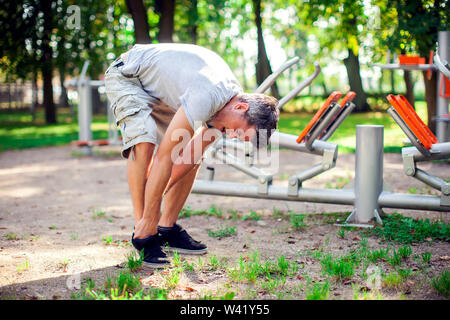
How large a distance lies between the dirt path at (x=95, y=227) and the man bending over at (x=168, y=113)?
388mm

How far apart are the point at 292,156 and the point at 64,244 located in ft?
16.9

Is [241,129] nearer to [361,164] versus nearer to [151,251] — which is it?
[151,251]

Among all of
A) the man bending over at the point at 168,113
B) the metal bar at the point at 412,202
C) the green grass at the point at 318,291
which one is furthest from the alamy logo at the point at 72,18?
the green grass at the point at 318,291

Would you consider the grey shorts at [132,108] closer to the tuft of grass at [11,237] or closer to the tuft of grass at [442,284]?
the tuft of grass at [11,237]

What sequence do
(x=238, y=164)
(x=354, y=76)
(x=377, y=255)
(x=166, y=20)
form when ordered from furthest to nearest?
1. (x=166, y=20)
2. (x=354, y=76)
3. (x=238, y=164)
4. (x=377, y=255)

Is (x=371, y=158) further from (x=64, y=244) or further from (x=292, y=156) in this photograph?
(x=292, y=156)

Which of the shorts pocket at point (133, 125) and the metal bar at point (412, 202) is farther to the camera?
the metal bar at point (412, 202)

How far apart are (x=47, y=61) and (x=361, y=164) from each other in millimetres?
13035

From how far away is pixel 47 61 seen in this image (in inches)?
563

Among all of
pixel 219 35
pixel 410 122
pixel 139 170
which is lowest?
pixel 139 170

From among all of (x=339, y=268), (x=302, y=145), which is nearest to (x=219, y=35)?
(x=302, y=145)

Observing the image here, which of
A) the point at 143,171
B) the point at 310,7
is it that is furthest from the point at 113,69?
the point at 310,7

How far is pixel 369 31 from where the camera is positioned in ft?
31.0

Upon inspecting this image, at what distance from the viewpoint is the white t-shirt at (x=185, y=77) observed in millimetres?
2342
